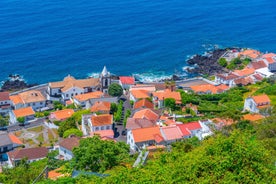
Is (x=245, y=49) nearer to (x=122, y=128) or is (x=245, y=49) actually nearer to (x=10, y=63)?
(x=122, y=128)

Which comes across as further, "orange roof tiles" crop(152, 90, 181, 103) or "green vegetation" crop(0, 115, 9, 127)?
"orange roof tiles" crop(152, 90, 181, 103)

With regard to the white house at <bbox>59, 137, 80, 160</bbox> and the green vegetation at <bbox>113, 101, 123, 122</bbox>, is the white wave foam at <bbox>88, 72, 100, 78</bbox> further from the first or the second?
the white house at <bbox>59, 137, 80, 160</bbox>

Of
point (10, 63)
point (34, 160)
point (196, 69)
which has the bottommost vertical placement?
point (34, 160)

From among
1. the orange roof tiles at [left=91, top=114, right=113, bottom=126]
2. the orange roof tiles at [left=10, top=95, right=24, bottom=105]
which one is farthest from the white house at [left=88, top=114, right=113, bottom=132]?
the orange roof tiles at [left=10, top=95, right=24, bottom=105]

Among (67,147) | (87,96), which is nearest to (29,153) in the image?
(67,147)

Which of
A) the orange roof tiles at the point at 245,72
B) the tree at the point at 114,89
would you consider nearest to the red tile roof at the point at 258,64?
the orange roof tiles at the point at 245,72

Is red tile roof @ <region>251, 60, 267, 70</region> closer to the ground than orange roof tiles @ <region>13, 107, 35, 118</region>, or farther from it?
farther from it

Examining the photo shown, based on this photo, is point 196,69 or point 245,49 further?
point 245,49

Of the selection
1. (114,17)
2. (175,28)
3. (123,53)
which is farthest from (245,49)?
(114,17)

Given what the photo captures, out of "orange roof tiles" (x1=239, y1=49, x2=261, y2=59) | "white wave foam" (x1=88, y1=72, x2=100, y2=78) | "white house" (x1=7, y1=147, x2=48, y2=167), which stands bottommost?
"white house" (x1=7, y1=147, x2=48, y2=167)
